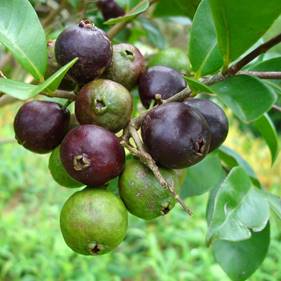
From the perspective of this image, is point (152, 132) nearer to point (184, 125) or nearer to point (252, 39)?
point (184, 125)

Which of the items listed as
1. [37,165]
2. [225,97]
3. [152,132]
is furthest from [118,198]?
[37,165]

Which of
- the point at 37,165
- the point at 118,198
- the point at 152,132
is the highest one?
the point at 152,132

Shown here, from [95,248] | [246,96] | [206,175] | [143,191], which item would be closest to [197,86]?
[246,96]

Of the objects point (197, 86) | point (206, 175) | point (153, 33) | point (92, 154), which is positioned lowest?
point (206, 175)

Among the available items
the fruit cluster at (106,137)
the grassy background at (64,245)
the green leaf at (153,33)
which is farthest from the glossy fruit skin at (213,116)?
the grassy background at (64,245)

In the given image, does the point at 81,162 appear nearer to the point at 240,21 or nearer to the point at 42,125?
the point at 42,125

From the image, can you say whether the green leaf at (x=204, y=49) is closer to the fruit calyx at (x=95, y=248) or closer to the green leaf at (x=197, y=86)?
the green leaf at (x=197, y=86)

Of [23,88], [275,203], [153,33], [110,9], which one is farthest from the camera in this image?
[153,33]
